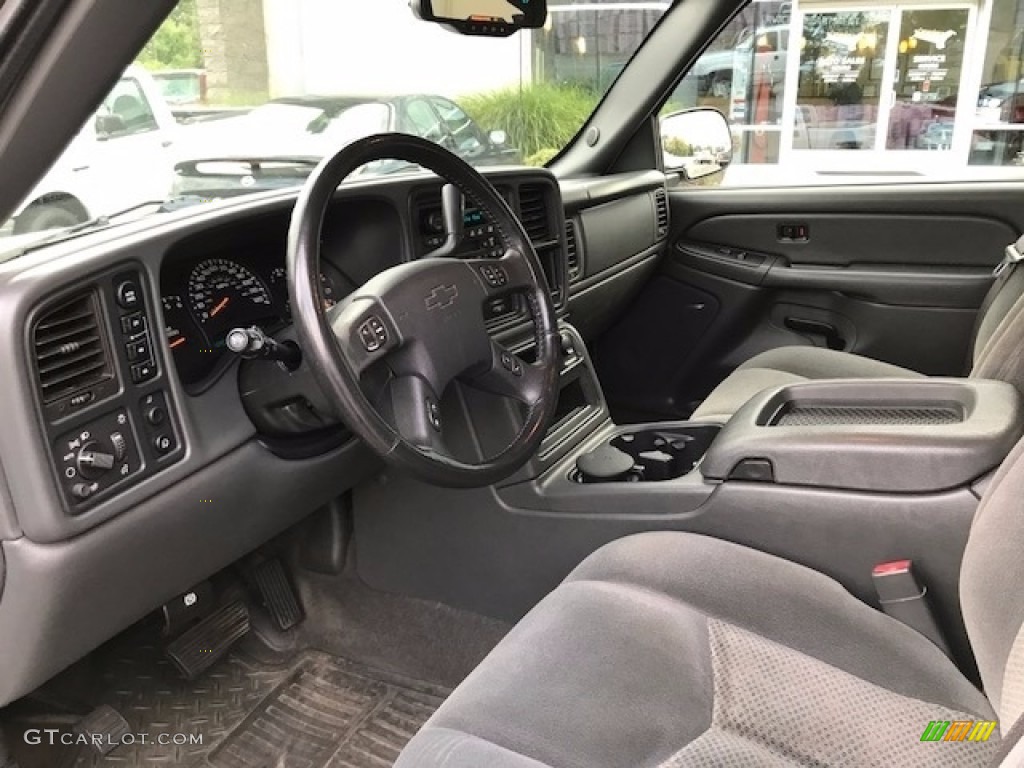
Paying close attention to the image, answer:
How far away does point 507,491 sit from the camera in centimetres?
183

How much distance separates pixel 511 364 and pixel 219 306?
1.56 ft

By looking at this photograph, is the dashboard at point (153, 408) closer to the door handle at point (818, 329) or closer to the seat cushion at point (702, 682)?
the seat cushion at point (702, 682)

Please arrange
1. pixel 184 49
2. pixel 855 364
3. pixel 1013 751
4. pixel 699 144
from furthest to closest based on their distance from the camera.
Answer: pixel 699 144
pixel 855 364
pixel 184 49
pixel 1013 751

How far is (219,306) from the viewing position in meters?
Answer: 1.56

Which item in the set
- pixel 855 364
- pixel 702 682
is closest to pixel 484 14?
pixel 702 682

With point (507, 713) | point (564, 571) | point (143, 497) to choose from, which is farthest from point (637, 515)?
point (143, 497)

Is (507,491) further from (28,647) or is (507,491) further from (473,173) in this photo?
(28,647)

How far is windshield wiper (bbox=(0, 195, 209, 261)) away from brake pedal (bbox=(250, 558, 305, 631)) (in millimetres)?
863

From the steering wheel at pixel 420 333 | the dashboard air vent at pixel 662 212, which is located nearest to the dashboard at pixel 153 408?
the steering wheel at pixel 420 333

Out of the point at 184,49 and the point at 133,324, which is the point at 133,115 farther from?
the point at 133,324

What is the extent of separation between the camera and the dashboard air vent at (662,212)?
3.04 m

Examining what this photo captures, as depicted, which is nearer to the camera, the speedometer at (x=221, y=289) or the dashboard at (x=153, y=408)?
the dashboard at (x=153, y=408)

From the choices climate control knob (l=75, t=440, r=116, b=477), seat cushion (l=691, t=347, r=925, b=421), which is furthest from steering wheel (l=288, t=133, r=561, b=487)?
seat cushion (l=691, t=347, r=925, b=421)

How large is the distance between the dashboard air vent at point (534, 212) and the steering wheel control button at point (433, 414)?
1010 millimetres
